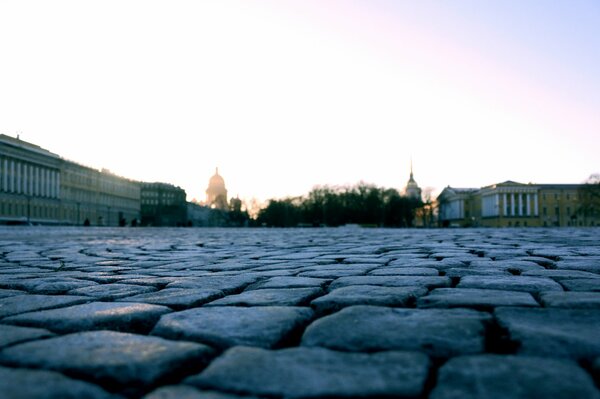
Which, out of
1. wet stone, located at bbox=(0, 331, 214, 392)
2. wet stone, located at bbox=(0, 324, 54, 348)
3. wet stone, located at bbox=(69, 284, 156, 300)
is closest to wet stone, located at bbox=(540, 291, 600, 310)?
wet stone, located at bbox=(0, 331, 214, 392)

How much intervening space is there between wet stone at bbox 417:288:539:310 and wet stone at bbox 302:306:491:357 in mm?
158

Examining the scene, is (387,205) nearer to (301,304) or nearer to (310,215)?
(310,215)

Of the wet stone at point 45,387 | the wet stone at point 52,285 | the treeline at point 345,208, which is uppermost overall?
the treeline at point 345,208

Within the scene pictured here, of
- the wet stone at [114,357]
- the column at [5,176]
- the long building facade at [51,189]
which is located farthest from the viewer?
the long building facade at [51,189]

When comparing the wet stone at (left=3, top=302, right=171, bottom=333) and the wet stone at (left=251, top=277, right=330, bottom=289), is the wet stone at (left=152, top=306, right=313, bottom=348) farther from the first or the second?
the wet stone at (left=251, top=277, right=330, bottom=289)

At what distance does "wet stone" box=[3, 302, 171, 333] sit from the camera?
1931 millimetres

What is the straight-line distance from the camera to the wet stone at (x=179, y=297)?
Result: 237cm

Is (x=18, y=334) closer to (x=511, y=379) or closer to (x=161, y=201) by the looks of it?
(x=511, y=379)

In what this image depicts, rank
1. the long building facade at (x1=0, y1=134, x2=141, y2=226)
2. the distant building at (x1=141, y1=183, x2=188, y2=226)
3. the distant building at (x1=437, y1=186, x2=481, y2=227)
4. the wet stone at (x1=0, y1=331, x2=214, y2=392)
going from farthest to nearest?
1. the distant building at (x1=437, y1=186, x2=481, y2=227)
2. the distant building at (x1=141, y1=183, x2=188, y2=226)
3. the long building facade at (x1=0, y1=134, x2=141, y2=226)
4. the wet stone at (x1=0, y1=331, x2=214, y2=392)

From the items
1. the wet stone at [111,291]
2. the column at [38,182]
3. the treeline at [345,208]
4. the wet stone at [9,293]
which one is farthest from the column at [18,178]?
the wet stone at [111,291]

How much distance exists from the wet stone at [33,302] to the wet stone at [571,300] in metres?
2.16

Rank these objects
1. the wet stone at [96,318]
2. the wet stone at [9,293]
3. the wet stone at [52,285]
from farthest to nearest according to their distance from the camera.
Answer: the wet stone at [52,285] → the wet stone at [9,293] → the wet stone at [96,318]

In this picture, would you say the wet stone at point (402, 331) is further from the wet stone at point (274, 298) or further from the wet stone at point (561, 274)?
the wet stone at point (561, 274)

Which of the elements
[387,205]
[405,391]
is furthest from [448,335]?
[387,205]
